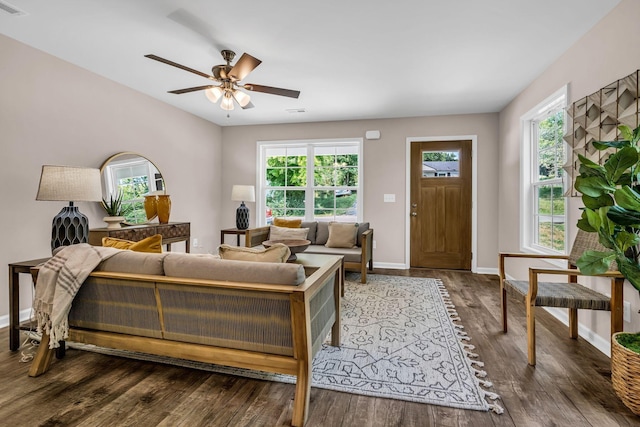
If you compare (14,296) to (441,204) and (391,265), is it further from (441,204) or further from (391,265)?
(441,204)

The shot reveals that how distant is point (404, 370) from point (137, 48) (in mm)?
3489

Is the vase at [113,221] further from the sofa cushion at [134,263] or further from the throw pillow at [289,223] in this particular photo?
the throw pillow at [289,223]

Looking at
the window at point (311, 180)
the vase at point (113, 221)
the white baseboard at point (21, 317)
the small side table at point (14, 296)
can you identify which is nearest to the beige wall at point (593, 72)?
the window at point (311, 180)

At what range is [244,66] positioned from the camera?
100.0 inches

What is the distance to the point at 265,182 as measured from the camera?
18.9 ft

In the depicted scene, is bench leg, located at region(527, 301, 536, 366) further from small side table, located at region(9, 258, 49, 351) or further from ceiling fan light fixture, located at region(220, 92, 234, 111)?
small side table, located at region(9, 258, 49, 351)

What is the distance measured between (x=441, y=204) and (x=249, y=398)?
4182 millimetres

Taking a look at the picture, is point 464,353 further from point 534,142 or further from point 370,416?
point 534,142

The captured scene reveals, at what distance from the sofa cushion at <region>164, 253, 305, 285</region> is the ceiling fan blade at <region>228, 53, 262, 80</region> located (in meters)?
1.55

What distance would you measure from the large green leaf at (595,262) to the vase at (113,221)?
13.0 ft

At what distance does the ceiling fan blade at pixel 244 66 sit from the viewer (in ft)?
7.85

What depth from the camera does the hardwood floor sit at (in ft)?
5.14

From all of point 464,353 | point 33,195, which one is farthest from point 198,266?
point 33,195

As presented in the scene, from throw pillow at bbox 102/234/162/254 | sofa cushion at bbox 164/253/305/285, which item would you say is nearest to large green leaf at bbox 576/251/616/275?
sofa cushion at bbox 164/253/305/285
